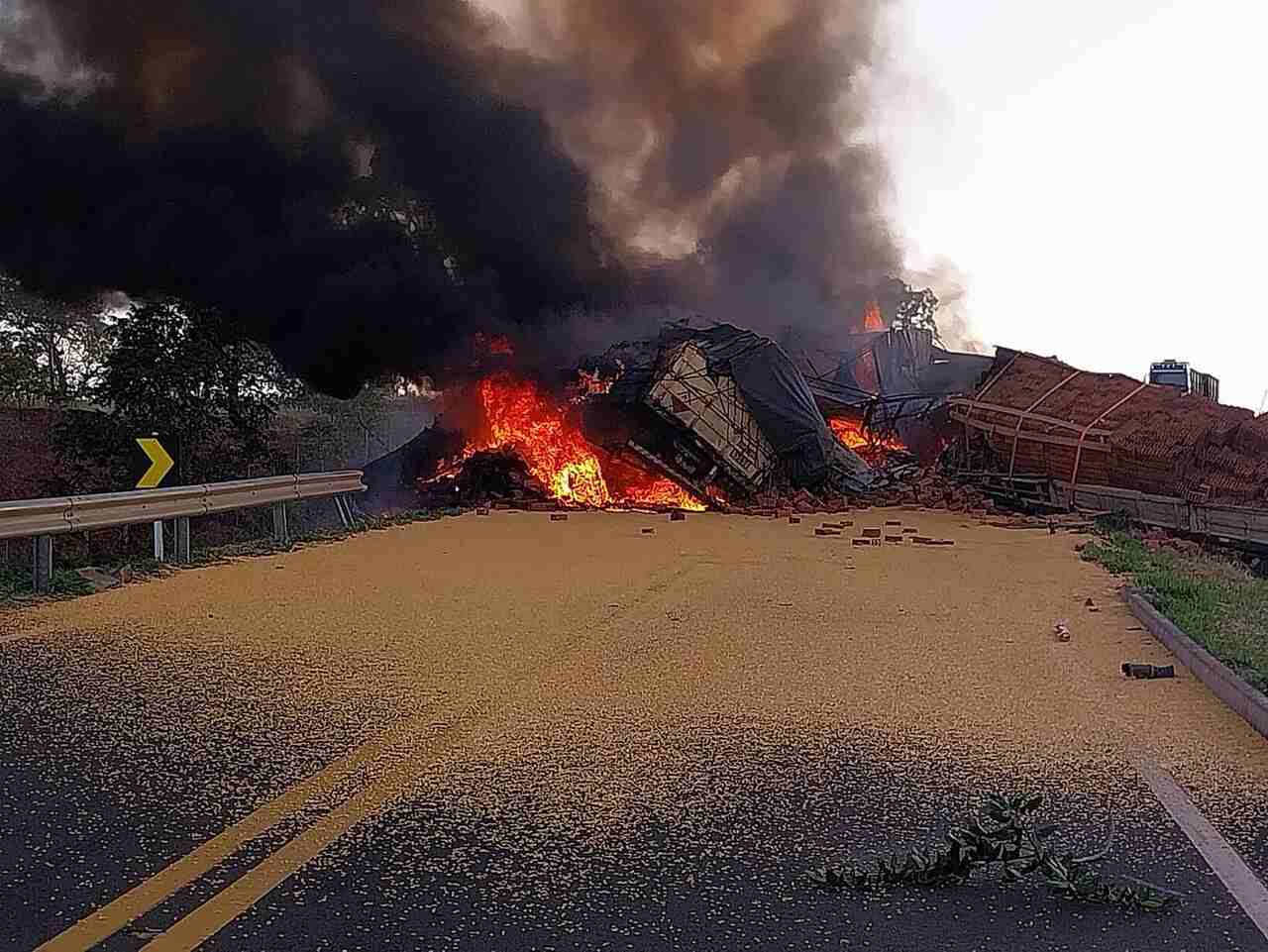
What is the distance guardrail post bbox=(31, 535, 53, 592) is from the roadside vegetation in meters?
8.08

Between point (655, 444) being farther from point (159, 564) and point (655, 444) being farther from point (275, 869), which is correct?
point (275, 869)

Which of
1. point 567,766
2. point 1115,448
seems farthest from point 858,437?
point 567,766

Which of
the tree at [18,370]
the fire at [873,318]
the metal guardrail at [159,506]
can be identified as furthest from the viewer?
the fire at [873,318]

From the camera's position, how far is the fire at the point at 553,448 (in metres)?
20.0

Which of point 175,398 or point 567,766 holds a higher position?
point 175,398

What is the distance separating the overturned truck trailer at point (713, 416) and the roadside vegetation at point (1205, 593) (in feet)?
19.7

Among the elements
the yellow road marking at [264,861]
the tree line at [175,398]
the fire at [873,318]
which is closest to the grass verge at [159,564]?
the yellow road marking at [264,861]

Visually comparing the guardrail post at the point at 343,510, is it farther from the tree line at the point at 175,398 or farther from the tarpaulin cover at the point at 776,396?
the tree line at the point at 175,398

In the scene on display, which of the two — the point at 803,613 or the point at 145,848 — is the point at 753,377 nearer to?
the point at 803,613

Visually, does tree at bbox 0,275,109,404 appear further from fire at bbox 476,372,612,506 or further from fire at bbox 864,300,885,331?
fire at bbox 864,300,885,331

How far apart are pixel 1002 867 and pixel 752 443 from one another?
52.2 feet

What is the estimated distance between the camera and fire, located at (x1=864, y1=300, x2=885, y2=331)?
3622 cm

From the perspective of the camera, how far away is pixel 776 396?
19.9m

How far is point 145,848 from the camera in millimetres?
3992
